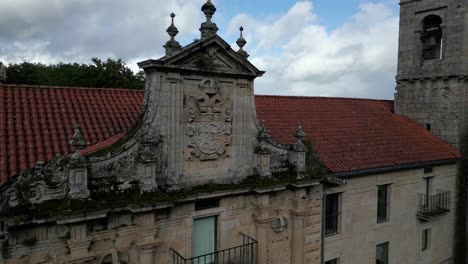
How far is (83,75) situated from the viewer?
100ft

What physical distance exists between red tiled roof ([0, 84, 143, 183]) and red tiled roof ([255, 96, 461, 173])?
575 centimetres

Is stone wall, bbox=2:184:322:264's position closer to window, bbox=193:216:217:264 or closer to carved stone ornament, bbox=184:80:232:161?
window, bbox=193:216:217:264

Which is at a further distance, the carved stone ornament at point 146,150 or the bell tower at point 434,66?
the bell tower at point 434,66

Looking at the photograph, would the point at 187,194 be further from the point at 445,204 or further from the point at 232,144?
the point at 445,204

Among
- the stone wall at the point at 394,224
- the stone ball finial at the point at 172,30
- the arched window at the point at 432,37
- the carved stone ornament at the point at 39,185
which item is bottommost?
the stone wall at the point at 394,224

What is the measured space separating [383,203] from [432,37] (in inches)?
389

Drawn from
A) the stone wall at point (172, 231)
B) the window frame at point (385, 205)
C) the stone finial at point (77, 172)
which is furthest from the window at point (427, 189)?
the stone finial at point (77, 172)

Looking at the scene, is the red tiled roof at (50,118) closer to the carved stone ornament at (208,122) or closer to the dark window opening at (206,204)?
the carved stone ornament at (208,122)

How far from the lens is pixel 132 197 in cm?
832

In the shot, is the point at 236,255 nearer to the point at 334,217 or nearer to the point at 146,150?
the point at 146,150

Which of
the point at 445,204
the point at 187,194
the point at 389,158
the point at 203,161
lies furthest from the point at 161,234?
the point at 445,204

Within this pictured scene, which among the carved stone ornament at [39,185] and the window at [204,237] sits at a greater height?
the carved stone ornament at [39,185]

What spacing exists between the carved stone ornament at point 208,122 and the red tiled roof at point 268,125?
200 cm

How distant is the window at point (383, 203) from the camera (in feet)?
49.2
